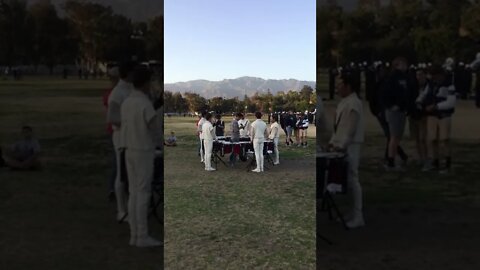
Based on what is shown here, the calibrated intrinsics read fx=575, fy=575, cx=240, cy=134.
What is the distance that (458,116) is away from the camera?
5391mm

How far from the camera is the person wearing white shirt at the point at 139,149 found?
16.7 ft

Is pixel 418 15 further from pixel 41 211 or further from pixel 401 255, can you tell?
pixel 41 211

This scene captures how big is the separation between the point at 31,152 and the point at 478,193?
166 inches

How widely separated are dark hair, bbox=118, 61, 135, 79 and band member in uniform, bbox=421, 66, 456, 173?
2.73 meters

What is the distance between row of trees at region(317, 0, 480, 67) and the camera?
5.32 meters

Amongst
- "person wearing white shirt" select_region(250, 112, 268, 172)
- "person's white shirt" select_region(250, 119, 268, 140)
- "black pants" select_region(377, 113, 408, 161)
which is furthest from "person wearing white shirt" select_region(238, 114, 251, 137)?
"black pants" select_region(377, 113, 408, 161)

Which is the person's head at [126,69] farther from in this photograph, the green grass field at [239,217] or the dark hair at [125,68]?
the green grass field at [239,217]

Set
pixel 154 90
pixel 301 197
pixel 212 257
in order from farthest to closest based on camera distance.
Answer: pixel 301 197 < pixel 212 257 < pixel 154 90

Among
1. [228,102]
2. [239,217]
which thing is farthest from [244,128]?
[228,102]

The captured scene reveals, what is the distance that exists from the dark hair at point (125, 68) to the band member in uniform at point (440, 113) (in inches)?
108

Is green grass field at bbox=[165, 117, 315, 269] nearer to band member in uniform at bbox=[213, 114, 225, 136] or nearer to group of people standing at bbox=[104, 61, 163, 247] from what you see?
band member in uniform at bbox=[213, 114, 225, 136]

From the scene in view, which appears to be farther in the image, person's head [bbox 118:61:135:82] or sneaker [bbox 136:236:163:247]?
sneaker [bbox 136:236:163:247]

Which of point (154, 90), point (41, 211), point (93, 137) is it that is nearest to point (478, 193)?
point (154, 90)

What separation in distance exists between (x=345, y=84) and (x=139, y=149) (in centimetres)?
196
